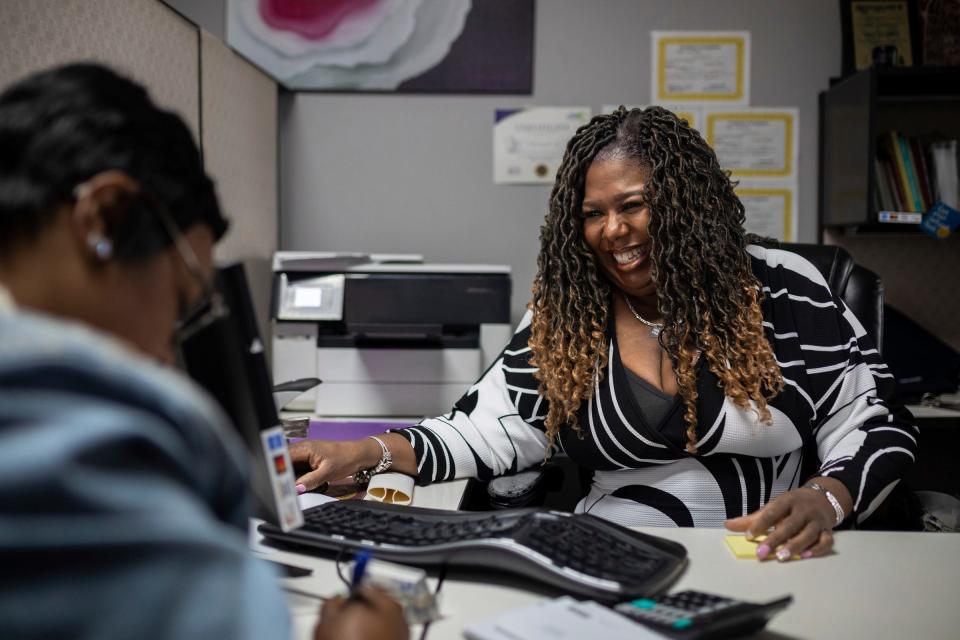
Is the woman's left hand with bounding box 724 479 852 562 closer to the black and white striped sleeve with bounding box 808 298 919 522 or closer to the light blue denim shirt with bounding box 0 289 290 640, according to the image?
the black and white striped sleeve with bounding box 808 298 919 522

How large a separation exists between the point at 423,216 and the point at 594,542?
1.74 meters

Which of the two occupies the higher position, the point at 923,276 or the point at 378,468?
the point at 923,276

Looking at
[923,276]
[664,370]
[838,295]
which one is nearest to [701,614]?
[664,370]

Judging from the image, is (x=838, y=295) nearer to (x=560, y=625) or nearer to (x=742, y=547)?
(x=742, y=547)

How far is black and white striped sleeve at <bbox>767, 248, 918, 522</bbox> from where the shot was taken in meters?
1.18

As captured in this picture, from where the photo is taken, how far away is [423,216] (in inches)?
96.6

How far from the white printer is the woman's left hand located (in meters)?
1.05

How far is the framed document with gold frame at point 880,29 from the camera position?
2291 millimetres

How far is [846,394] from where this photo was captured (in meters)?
1.27

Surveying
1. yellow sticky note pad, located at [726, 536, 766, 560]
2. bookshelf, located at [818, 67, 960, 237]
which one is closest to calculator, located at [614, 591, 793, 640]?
yellow sticky note pad, located at [726, 536, 766, 560]

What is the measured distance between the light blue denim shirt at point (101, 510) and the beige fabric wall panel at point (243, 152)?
1456mm

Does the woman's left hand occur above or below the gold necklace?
below

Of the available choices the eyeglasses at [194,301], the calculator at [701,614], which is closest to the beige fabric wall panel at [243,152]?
the eyeglasses at [194,301]

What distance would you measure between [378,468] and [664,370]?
1.73 feet
